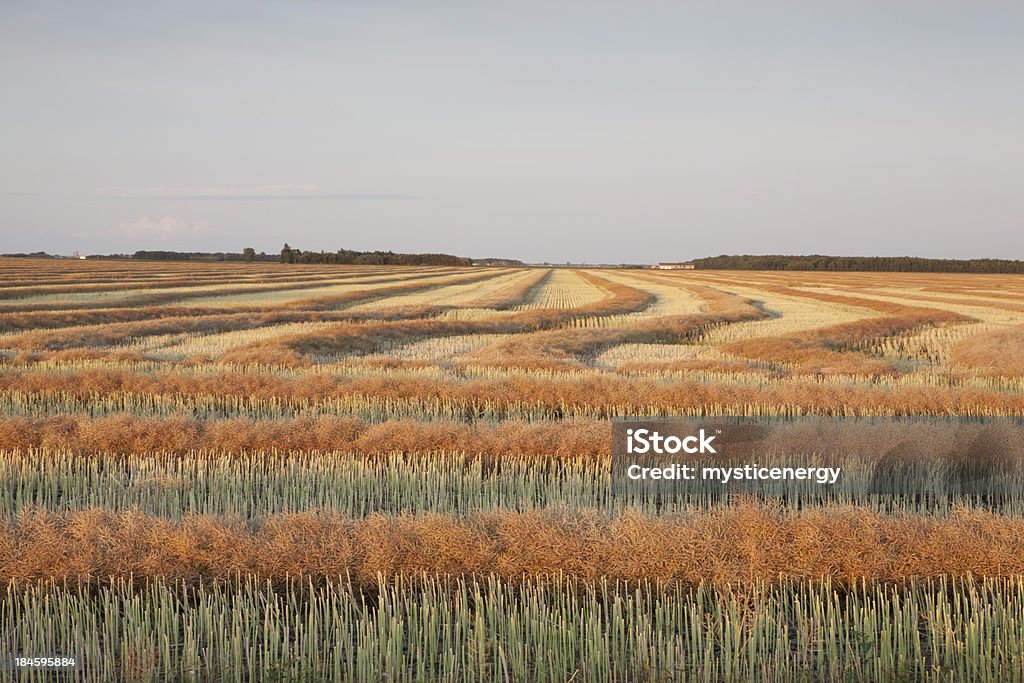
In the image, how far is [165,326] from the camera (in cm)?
2508

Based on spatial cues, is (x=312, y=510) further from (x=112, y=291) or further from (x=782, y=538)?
(x=112, y=291)

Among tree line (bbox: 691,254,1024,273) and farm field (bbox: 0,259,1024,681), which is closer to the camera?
farm field (bbox: 0,259,1024,681)

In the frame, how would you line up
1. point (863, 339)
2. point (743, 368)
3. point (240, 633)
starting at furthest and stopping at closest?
point (863, 339)
point (743, 368)
point (240, 633)

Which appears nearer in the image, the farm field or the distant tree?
the farm field

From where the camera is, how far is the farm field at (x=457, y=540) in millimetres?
4891

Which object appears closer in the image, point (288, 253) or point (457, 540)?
point (457, 540)

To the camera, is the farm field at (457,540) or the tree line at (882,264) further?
the tree line at (882,264)

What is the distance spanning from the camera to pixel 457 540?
6121 mm

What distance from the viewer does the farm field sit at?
193 inches

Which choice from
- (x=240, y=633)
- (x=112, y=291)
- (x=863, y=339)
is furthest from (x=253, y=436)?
(x=112, y=291)

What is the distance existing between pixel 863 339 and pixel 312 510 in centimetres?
2191

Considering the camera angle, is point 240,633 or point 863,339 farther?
point 863,339

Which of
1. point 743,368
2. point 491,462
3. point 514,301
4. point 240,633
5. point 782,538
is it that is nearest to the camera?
point 240,633

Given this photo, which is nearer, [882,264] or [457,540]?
[457,540]
